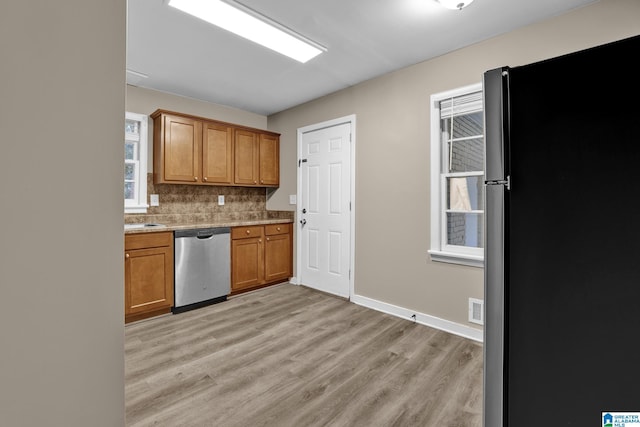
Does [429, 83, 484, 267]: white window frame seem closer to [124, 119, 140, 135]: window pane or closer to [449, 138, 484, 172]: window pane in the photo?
[449, 138, 484, 172]: window pane

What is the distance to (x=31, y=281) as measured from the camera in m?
0.46

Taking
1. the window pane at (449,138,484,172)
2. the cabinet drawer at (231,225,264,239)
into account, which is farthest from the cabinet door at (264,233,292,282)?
the window pane at (449,138,484,172)

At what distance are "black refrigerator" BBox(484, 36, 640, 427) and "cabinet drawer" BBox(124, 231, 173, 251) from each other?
3.06 meters

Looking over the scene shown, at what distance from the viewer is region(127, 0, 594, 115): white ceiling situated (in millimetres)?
2072

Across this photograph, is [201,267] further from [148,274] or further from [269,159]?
[269,159]

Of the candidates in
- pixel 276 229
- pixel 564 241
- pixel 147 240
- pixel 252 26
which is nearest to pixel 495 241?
pixel 564 241

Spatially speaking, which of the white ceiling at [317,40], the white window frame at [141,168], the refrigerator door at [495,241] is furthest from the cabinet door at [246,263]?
the refrigerator door at [495,241]

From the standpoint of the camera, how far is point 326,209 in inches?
150

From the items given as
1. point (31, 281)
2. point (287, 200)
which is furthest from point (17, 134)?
point (287, 200)

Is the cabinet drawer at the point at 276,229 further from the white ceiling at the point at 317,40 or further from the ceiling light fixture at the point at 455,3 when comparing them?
the ceiling light fixture at the point at 455,3

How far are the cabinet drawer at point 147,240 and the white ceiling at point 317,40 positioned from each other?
1.69 meters

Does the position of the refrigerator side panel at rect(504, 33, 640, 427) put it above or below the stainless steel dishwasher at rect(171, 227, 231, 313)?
above

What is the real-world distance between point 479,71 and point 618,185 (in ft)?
8.04

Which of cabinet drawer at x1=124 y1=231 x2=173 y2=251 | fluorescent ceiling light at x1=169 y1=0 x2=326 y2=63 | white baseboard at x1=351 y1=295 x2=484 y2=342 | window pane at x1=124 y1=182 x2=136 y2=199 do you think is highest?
fluorescent ceiling light at x1=169 y1=0 x2=326 y2=63
